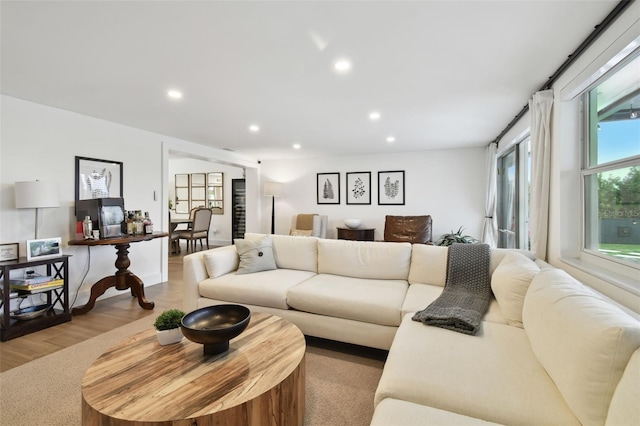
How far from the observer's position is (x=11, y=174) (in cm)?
278

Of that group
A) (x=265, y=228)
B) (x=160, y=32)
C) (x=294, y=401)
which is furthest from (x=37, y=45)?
(x=265, y=228)

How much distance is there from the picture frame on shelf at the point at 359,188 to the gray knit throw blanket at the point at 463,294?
11.6 feet

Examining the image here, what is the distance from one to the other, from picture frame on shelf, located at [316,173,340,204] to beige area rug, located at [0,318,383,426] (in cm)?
417

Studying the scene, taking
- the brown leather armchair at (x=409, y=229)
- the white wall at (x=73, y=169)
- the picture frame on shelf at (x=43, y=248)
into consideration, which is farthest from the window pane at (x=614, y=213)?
the white wall at (x=73, y=169)

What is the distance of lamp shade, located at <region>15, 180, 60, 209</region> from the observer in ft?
8.65

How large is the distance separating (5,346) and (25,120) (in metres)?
2.14

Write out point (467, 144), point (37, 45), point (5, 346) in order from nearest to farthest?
point (37, 45), point (5, 346), point (467, 144)

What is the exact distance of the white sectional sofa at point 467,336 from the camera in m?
0.91

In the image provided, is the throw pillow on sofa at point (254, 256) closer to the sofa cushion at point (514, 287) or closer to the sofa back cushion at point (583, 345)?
the sofa cushion at point (514, 287)

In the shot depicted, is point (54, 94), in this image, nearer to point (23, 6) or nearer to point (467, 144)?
point (23, 6)

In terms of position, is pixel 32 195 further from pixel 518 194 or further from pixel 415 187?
pixel 415 187

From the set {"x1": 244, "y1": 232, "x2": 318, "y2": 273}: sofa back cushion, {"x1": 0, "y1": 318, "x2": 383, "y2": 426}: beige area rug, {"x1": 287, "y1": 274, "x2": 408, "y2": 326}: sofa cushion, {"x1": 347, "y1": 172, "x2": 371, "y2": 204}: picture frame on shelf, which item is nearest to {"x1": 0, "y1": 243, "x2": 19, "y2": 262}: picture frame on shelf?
{"x1": 0, "y1": 318, "x2": 383, "y2": 426}: beige area rug

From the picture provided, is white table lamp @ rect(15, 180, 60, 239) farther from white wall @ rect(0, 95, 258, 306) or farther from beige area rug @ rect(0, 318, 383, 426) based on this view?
beige area rug @ rect(0, 318, 383, 426)

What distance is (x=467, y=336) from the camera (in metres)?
1.56
